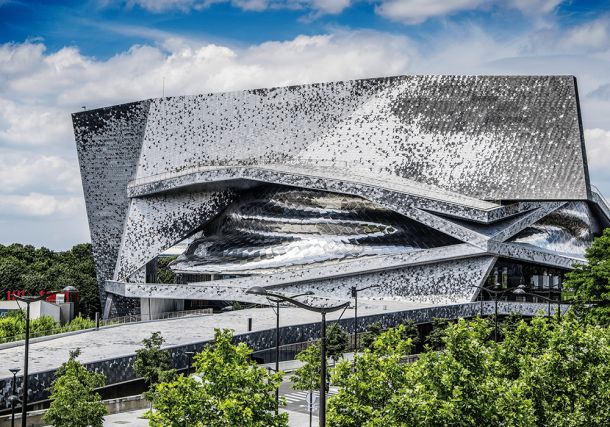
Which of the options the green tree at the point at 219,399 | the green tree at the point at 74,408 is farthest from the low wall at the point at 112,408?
the green tree at the point at 219,399

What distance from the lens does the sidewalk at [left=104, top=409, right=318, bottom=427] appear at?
34869 millimetres

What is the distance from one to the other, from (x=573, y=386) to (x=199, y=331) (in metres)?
31.2

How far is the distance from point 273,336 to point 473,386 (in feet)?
→ 90.3

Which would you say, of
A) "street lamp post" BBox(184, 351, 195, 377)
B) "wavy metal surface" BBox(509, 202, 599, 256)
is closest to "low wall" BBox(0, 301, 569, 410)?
"street lamp post" BBox(184, 351, 195, 377)

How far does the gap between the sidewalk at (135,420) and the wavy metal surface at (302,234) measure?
82.7ft

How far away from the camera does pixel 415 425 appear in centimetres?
2100

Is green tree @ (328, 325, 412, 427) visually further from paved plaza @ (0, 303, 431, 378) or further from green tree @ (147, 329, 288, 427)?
paved plaza @ (0, 303, 431, 378)

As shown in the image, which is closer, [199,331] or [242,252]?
[199,331]

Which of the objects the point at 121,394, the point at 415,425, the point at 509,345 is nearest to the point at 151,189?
the point at 121,394

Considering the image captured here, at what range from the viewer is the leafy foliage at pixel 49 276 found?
85438 mm

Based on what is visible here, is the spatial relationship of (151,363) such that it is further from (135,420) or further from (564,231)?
(564,231)

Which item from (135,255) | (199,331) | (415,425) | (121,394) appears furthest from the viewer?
(135,255)

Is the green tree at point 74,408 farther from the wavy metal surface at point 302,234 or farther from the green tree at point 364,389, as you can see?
the wavy metal surface at point 302,234

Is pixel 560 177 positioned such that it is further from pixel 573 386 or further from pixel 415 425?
pixel 415 425
